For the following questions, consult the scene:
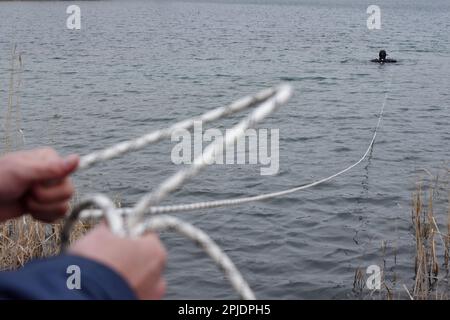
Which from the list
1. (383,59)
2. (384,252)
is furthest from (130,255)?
(383,59)

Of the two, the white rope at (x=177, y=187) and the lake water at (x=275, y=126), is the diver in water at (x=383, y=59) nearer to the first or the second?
the lake water at (x=275, y=126)

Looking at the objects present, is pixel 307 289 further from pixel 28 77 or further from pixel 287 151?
pixel 28 77

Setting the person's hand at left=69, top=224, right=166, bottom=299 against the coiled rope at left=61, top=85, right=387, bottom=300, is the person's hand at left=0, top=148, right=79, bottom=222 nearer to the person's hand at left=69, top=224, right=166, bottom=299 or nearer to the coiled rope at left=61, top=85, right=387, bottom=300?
the coiled rope at left=61, top=85, right=387, bottom=300

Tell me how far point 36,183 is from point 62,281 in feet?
1.83

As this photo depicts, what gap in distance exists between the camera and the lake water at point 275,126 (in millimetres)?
7301

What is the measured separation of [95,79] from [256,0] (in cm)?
8230

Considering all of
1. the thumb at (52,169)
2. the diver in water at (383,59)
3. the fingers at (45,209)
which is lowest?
the diver in water at (383,59)

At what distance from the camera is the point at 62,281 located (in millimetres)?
1315

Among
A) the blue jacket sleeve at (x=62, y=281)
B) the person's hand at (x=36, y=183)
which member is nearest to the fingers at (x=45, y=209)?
the person's hand at (x=36, y=183)

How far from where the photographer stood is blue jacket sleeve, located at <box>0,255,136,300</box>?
1245 mm

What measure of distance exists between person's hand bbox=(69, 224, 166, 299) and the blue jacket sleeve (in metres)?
0.02

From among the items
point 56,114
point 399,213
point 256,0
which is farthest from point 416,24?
point 256,0

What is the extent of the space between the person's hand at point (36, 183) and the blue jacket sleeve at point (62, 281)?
49 centimetres

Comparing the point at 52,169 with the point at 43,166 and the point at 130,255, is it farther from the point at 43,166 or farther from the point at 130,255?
the point at 130,255
